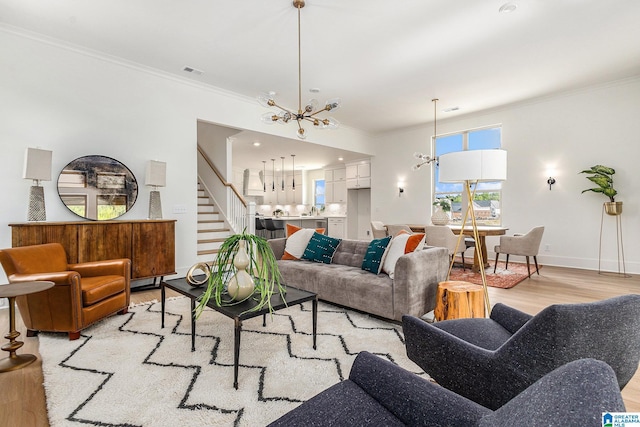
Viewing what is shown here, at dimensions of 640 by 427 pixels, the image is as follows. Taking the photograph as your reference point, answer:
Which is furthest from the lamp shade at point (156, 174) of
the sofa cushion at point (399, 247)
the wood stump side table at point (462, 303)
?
the wood stump side table at point (462, 303)

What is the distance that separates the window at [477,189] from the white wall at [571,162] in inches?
7.5

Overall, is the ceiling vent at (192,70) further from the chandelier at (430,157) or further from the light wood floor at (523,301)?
the chandelier at (430,157)

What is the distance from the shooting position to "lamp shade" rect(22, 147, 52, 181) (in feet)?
11.0

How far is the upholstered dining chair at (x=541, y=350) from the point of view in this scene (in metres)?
0.93

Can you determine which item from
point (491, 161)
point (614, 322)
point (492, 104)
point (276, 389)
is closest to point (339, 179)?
point (492, 104)

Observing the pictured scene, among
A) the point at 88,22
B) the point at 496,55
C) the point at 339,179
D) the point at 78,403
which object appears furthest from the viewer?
the point at 339,179

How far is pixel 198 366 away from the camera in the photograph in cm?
216

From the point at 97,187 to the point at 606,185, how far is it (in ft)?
25.2

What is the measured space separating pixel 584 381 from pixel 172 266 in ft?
15.0

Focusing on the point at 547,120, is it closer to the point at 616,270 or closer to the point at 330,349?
the point at 616,270

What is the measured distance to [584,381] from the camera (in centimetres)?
61

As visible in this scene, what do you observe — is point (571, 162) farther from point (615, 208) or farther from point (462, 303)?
point (462, 303)

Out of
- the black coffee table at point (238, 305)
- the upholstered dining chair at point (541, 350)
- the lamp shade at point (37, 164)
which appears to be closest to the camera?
the upholstered dining chair at point (541, 350)

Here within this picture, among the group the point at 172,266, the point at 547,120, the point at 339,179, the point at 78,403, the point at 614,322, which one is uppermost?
the point at 547,120
